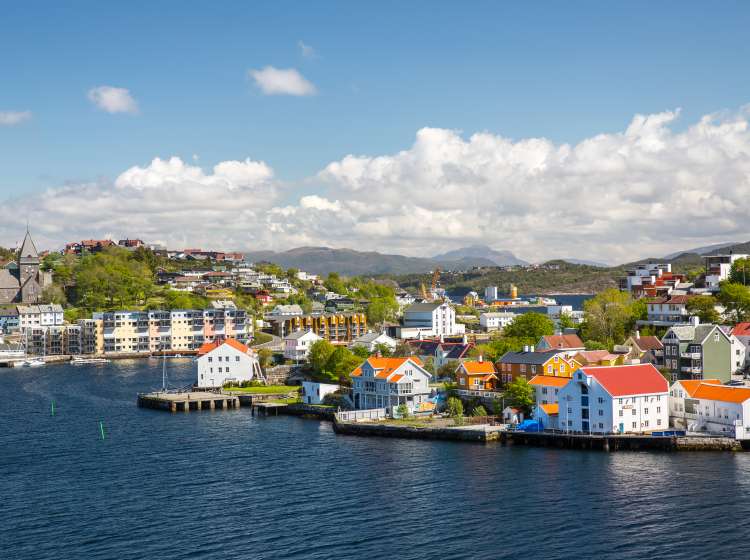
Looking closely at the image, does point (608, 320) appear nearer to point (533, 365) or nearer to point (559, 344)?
point (559, 344)

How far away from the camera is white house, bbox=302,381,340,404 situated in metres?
67.6

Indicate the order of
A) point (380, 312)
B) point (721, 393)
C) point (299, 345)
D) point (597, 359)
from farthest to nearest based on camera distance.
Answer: point (380, 312) < point (299, 345) < point (597, 359) < point (721, 393)

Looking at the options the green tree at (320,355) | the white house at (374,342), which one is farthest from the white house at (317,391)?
the white house at (374,342)

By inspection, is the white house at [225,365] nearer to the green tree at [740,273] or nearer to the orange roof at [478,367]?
the orange roof at [478,367]

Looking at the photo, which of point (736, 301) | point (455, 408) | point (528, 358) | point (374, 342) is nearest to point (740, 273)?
point (736, 301)

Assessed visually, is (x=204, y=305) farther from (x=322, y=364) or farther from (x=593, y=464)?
(x=593, y=464)

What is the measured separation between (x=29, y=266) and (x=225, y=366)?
95.8m

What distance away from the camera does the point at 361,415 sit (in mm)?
59188

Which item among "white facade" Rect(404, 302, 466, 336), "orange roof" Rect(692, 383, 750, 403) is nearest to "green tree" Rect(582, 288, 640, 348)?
"orange roof" Rect(692, 383, 750, 403)

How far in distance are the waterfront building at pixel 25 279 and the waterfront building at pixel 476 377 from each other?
112241mm

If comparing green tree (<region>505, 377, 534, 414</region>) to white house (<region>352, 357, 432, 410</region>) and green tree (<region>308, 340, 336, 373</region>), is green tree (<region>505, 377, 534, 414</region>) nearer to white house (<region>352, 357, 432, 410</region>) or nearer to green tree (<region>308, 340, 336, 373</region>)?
white house (<region>352, 357, 432, 410</region>)

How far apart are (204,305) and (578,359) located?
297 ft

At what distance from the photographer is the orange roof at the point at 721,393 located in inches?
1934

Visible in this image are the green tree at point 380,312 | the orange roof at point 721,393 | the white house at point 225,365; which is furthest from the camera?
the green tree at point 380,312
